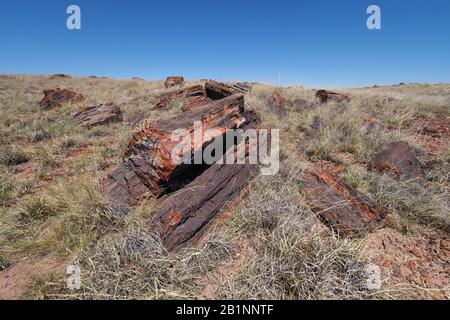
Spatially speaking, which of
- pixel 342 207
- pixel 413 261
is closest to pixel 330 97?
pixel 342 207

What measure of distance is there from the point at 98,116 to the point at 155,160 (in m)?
4.97

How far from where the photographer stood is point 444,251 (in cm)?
240

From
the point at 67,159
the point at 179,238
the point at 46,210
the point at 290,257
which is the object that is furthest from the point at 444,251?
the point at 67,159

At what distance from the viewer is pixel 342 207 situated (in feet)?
9.00

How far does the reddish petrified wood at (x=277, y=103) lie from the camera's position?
22.7 feet

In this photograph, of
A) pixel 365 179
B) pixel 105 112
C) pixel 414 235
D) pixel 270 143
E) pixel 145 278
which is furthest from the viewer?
pixel 105 112

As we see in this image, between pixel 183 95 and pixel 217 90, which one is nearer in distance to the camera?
pixel 217 90

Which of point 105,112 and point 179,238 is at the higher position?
point 105,112

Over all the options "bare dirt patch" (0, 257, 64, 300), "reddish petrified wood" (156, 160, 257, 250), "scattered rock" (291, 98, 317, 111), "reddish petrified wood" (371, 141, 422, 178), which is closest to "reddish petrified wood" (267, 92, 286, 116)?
"scattered rock" (291, 98, 317, 111)

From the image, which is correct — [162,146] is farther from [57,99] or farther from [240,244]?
[57,99]

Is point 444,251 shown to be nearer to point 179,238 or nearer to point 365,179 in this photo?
point 365,179

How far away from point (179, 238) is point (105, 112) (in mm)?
5898

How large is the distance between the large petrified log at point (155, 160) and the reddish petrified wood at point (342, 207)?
1.45 meters
